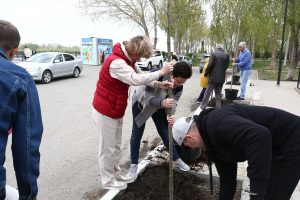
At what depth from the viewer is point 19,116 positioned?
5.49 feet

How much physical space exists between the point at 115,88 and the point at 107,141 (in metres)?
0.66

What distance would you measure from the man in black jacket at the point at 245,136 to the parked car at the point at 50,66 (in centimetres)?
1270

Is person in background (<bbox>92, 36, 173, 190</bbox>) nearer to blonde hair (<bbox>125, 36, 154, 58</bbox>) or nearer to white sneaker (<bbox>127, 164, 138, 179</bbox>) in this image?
blonde hair (<bbox>125, 36, 154, 58</bbox>)

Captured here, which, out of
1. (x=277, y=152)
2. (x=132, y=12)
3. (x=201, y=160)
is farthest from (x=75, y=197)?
(x=132, y=12)

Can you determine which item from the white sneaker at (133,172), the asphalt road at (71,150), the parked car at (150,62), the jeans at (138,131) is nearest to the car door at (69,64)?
the parked car at (150,62)

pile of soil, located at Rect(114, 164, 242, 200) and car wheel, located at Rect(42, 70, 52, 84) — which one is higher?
car wheel, located at Rect(42, 70, 52, 84)

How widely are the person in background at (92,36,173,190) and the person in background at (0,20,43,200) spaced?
4.35 ft

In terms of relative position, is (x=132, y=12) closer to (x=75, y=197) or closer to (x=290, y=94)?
Result: (x=290, y=94)

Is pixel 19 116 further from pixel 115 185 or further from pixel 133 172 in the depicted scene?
pixel 133 172

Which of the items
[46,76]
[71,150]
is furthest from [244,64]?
[46,76]

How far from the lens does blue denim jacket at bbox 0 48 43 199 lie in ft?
5.29

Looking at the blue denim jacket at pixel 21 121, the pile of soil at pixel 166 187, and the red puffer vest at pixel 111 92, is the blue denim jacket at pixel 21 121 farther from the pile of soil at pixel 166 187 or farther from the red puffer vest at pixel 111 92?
the pile of soil at pixel 166 187

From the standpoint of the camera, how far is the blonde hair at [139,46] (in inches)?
121

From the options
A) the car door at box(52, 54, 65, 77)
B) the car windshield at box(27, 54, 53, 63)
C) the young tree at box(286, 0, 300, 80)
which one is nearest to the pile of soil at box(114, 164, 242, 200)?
the car door at box(52, 54, 65, 77)
